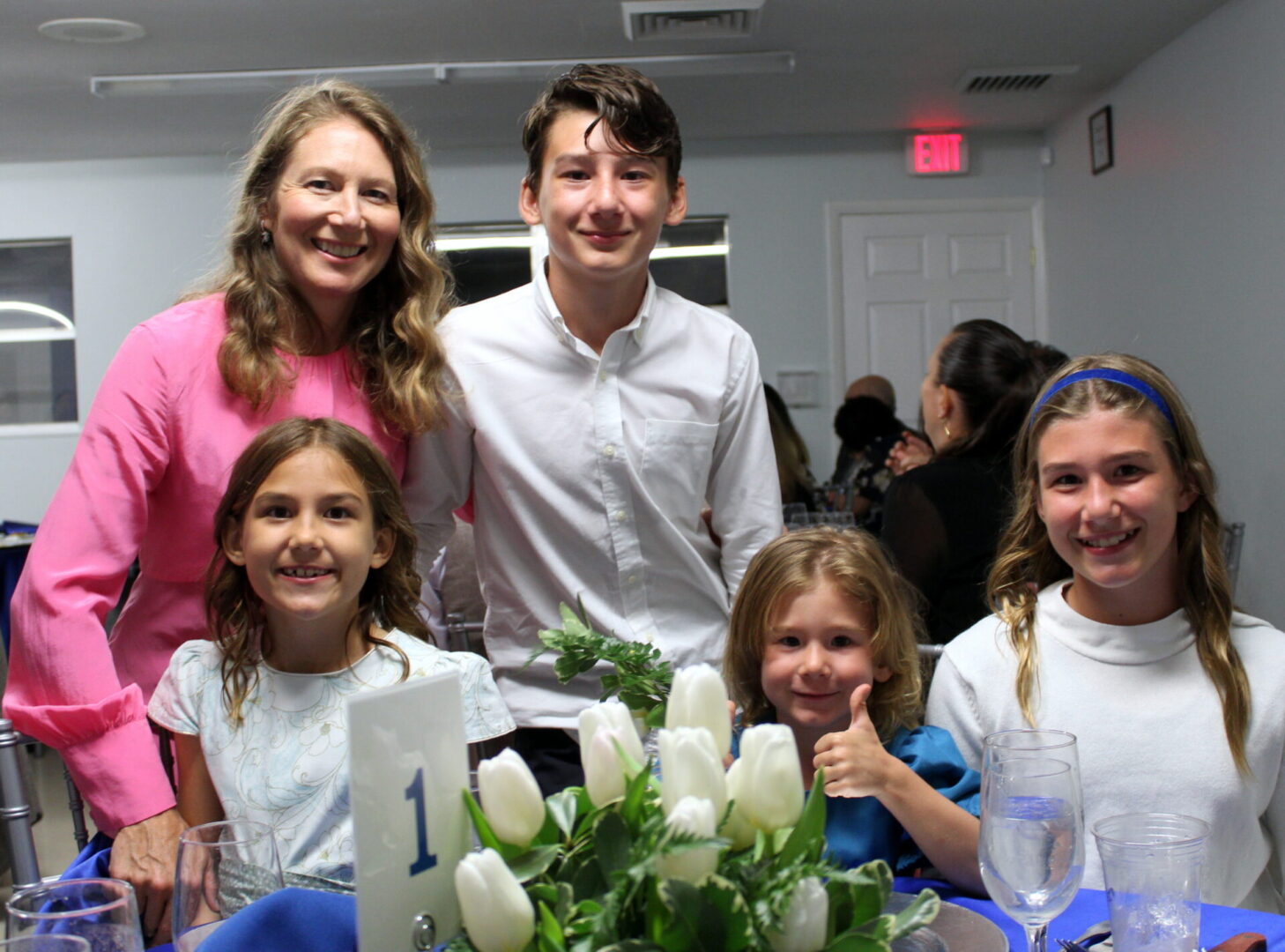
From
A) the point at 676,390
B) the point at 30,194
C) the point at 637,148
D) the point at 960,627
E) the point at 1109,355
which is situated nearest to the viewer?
the point at 1109,355

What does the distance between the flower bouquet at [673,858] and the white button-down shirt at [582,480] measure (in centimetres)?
111

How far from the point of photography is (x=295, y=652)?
1.58m

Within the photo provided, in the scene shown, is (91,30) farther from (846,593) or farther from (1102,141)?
(1102,141)

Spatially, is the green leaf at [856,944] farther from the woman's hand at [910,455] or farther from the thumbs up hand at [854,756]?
the woman's hand at [910,455]

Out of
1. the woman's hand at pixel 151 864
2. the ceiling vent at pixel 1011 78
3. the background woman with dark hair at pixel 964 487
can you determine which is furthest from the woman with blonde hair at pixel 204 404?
the ceiling vent at pixel 1011 78

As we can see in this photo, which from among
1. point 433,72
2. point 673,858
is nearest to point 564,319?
point 673,858

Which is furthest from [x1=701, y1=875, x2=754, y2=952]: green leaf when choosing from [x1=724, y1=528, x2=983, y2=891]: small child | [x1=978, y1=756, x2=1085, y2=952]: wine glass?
[x1=724, y1=528, x2=983, y2=891]: small child

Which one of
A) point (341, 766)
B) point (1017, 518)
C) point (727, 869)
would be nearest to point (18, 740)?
point (341, 766)

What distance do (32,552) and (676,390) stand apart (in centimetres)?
96

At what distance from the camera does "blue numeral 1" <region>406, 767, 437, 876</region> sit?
742 millimetres

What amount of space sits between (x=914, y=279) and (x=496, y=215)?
261 cm

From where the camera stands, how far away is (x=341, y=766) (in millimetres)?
1485

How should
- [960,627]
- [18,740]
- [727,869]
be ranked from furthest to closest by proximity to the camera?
[960,627]
[18,740]
[727,869]

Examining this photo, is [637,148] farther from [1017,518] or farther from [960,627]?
[960,627]
